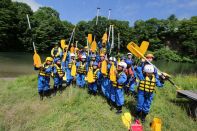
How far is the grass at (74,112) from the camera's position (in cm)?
717

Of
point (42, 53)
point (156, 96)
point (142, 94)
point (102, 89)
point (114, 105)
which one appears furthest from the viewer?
point (42, 53)

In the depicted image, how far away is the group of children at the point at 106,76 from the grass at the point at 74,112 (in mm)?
365

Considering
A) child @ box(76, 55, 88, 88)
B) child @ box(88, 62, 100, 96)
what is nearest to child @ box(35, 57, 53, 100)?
child @ box(76, 55, 88, 88)

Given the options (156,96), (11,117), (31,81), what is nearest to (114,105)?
(156,96)

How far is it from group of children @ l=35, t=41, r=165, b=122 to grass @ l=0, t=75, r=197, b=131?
1.20 feet

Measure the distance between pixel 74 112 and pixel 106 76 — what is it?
175 centimetres

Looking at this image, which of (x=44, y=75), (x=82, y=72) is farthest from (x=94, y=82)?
(x=44, y=75)

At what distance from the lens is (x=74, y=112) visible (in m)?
7.74

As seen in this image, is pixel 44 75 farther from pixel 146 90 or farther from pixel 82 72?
pixel 146 90

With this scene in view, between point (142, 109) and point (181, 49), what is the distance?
54.7 m

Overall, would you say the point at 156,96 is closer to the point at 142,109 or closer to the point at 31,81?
the point at 142,109

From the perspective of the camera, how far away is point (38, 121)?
24.4ft

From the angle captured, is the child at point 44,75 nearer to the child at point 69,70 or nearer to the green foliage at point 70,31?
the child at point 69,70

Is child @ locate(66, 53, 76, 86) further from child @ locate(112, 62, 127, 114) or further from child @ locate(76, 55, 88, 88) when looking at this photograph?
child @ locate(112, 62, 127, 114)
